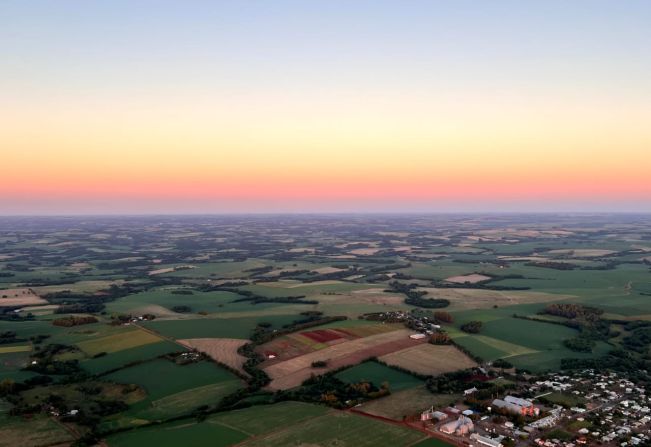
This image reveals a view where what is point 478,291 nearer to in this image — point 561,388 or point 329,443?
point 561,388

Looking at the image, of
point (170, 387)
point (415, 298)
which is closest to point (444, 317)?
point (415, 298)

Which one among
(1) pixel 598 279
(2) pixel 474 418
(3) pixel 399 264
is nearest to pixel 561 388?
(2) pixel 474 418

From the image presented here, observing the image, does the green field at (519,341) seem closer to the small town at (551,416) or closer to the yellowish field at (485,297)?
the small town at (551,416)

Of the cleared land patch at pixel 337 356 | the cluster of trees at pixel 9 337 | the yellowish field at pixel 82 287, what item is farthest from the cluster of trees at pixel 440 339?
the yellowish field at pixel 82 287

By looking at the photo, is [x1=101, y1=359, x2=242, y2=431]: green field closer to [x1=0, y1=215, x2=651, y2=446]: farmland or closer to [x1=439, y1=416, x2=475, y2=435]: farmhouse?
[x1=0, y1=215, x2=651, y2=446]: farmland

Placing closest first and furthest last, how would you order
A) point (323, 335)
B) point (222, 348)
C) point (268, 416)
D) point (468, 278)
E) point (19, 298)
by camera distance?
point (268, 416)
point (222, 348)
point (323, 335)
point (19, 298)
point (468, 278)

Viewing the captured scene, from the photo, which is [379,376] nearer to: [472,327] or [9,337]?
[472,327]
